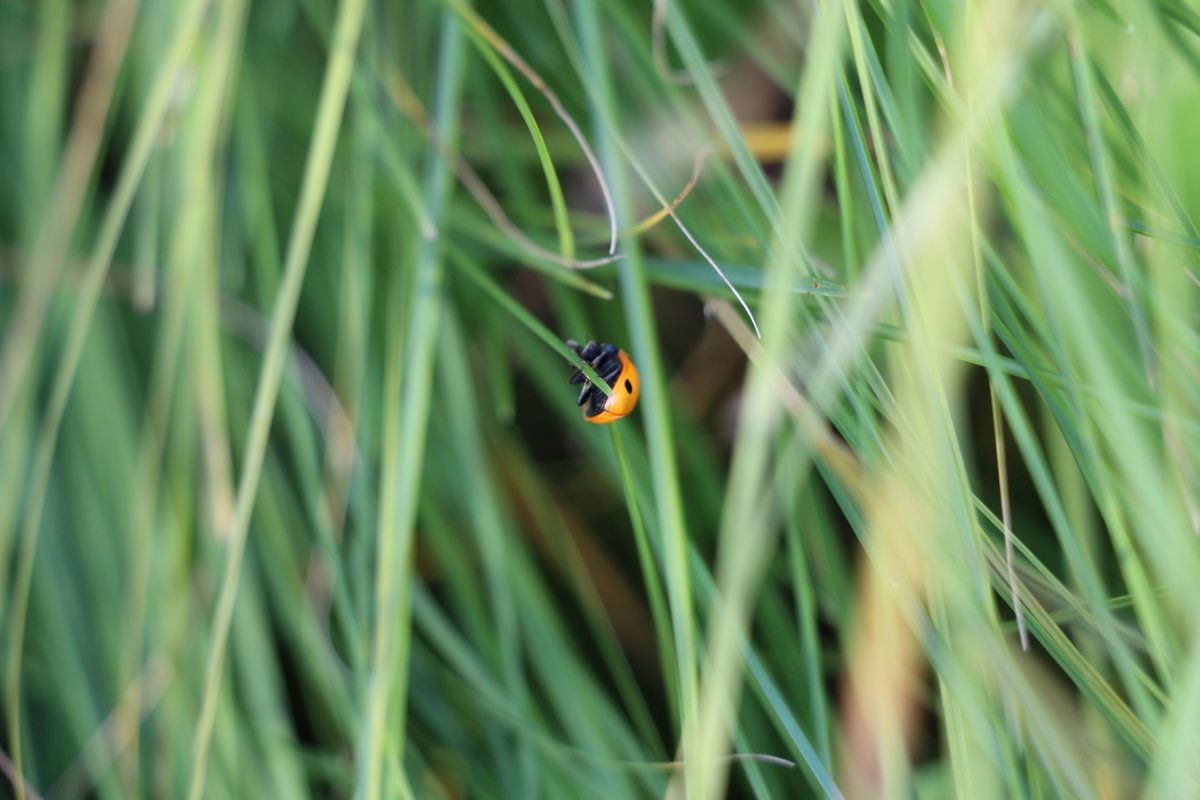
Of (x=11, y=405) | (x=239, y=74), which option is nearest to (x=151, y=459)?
(x=11, y=405)

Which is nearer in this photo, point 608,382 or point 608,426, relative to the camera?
point 608,426

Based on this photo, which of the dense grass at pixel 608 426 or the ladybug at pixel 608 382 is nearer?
the dense grass at pixel 608 426

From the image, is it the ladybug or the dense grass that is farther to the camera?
the ladybug
